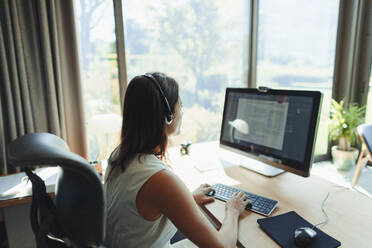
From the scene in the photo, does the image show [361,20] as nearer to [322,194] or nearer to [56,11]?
[322,194]

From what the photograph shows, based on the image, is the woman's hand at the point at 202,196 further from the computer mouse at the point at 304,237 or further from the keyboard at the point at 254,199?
the computer mouse at the point at 304,237

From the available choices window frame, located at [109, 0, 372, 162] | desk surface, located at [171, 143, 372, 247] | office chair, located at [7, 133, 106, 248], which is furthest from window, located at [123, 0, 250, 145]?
office chair, located at [7, 133, 106, 248]

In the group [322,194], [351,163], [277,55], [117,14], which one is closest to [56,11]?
[117,14]

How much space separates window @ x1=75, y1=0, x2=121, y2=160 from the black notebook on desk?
1.50 m

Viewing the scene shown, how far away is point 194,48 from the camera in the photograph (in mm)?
2715

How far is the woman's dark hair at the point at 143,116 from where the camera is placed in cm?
83

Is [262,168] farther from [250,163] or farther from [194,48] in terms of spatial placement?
[194,48]

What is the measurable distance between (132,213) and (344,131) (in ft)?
10.1

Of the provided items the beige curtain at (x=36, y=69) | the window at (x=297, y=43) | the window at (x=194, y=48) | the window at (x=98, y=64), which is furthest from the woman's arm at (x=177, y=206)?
the window at (x=297, y=43)

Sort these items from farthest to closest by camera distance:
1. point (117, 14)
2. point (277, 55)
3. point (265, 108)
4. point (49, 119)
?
point (277, 55) → point (117, 14) → point (49, 119) → point (265, 108)

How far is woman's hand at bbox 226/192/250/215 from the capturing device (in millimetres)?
987

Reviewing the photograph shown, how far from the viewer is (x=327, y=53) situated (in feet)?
10.5

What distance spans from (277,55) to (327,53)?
2.10ft

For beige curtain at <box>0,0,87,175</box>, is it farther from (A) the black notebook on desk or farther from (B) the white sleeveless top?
(A) the black notebook on desk
